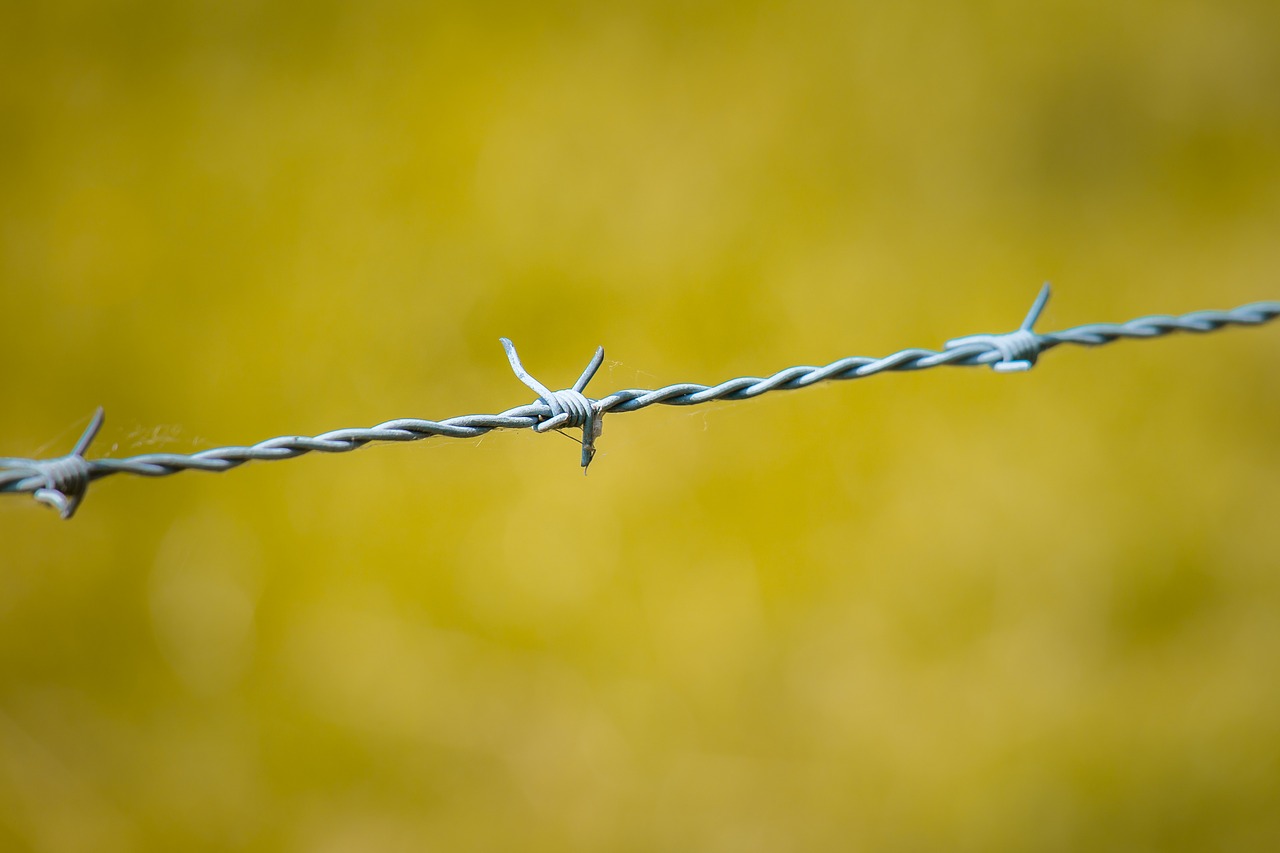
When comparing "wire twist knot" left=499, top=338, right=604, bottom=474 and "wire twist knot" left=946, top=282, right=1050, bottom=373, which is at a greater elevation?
"wire twist knot" left=946, top=282, right=1050, bottom=373

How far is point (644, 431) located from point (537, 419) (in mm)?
1193

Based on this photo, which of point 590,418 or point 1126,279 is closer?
point 590,418

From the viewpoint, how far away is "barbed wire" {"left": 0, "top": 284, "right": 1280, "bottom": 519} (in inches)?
27.3

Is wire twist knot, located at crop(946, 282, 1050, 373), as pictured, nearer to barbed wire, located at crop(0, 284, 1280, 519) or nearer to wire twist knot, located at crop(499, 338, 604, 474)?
barbed wire, located at crop(0, 284, 1280, 519)

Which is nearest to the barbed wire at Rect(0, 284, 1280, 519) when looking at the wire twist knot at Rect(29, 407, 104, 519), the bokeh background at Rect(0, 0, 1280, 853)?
the wire twist knot at Rect(29, 407, 104, 519)

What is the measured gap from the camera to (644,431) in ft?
6.72

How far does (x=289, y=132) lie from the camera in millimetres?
1961

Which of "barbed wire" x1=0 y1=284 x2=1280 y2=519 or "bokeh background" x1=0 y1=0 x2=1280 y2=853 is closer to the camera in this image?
"barbed wire" x1=0 y1=284 x2=1280 y2=519

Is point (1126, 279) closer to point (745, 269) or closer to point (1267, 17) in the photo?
point (1267, 17)

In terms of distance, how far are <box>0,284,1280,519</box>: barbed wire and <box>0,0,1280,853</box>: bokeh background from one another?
1.00 m

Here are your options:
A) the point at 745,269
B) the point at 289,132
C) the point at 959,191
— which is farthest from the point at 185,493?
the point at 959,191

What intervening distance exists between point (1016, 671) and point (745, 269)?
1260mm

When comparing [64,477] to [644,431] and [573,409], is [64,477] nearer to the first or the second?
[573,409]

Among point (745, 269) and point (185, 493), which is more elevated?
point (745, 269)
